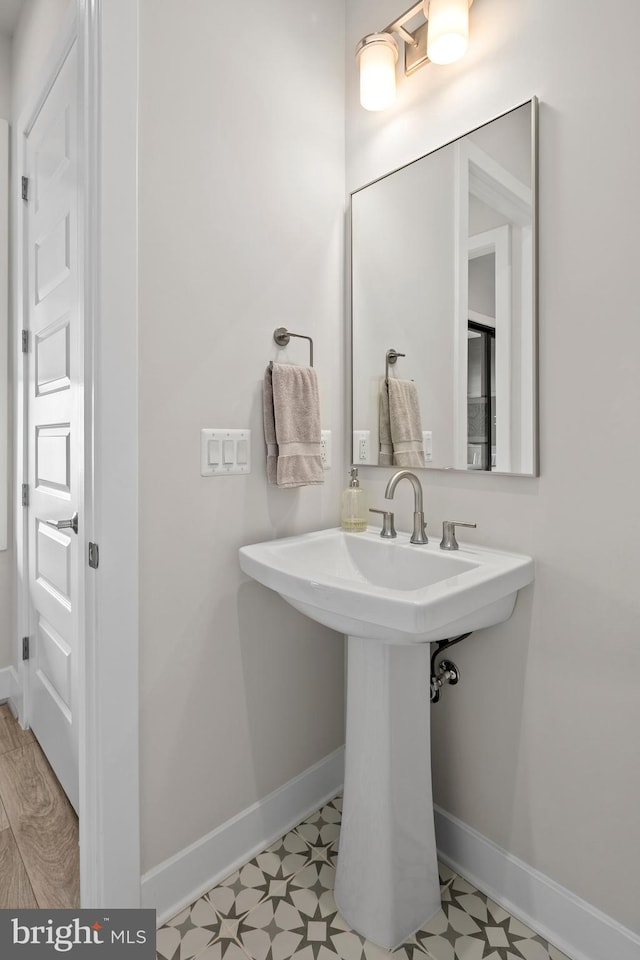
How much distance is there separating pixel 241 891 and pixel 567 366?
153 centimetres

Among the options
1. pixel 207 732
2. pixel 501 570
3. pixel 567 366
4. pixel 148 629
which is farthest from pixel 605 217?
pixel 207 732

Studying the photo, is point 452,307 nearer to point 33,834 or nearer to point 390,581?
point 390,581

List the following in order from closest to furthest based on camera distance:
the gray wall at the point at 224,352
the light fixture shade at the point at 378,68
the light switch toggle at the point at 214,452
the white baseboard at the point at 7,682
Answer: the gray wall at the point at 224,352, the light switch toggle at the point at 214,452, the light fixture shade at the point at 378,68, the white baseboard at the point at 7,682

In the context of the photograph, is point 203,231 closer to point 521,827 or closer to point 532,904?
point 521,827

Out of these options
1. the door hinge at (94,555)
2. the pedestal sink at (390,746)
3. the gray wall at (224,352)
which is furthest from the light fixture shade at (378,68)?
the door hinge at (94,555)

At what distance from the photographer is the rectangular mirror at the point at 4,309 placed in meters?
2.20

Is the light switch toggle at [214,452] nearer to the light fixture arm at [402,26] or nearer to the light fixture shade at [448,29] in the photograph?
the light fixture shade at [448,29]

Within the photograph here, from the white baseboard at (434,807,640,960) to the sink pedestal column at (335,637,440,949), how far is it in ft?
0.54

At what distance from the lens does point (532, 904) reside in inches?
49.7

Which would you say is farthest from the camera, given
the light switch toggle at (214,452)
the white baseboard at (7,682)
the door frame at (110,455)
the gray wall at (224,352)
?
the white baseboard at (7,682)

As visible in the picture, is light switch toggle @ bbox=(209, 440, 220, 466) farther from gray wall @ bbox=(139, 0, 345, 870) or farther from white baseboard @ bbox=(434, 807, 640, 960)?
white baseboard @ bbox=(434, 807, 640, 960)

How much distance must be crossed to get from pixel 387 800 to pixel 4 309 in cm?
235

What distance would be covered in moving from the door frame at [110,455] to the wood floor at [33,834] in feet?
0.84

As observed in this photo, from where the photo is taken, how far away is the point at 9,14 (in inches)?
81.8
